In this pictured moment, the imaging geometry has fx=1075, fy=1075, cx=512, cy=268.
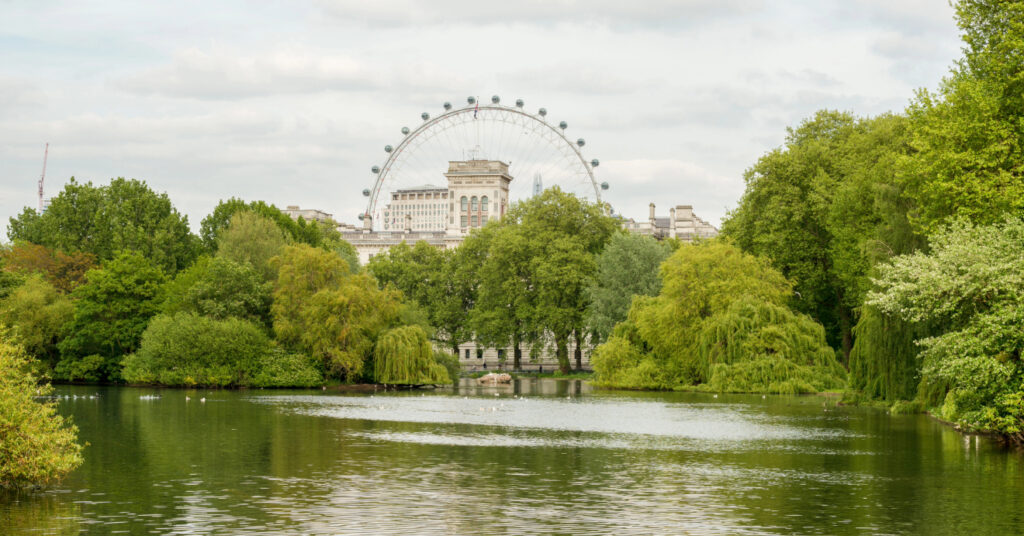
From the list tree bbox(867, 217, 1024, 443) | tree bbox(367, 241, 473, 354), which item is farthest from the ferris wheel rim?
tree bbox(867, 217, 1024, 443)

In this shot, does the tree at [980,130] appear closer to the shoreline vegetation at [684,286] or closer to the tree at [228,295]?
the shoreline vegetation at [684,286]

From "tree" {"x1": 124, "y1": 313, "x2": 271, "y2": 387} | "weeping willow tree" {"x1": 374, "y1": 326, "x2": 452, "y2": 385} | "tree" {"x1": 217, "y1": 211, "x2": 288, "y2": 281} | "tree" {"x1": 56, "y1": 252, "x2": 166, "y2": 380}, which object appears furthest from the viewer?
"tree" {"x1": 217, "y1": 211, "x2": 288, "y2": 281}

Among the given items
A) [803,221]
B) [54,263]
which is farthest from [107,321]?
[803,221]

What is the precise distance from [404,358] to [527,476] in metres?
48.1

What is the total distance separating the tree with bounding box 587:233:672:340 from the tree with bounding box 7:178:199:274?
1485 inches

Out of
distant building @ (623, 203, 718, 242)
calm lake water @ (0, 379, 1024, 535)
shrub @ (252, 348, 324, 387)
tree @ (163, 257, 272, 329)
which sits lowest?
calm lake water @ (0, 379, 1024, 535)

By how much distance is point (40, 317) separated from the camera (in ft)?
263

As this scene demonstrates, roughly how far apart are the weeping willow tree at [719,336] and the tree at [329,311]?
16.0m

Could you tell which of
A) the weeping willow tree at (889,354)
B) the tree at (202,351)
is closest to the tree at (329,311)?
the tree at (202,351)

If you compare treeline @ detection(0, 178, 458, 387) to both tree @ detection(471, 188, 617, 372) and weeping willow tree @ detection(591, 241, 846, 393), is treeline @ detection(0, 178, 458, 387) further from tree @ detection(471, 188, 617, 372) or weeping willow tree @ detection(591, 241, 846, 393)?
tree @ detection(471, 188, 617, 372)

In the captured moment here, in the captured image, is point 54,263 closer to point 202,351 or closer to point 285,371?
point 202,351

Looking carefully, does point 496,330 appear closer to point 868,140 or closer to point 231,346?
point 231,346

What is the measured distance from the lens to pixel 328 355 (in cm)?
7525

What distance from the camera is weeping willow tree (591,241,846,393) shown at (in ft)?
209
